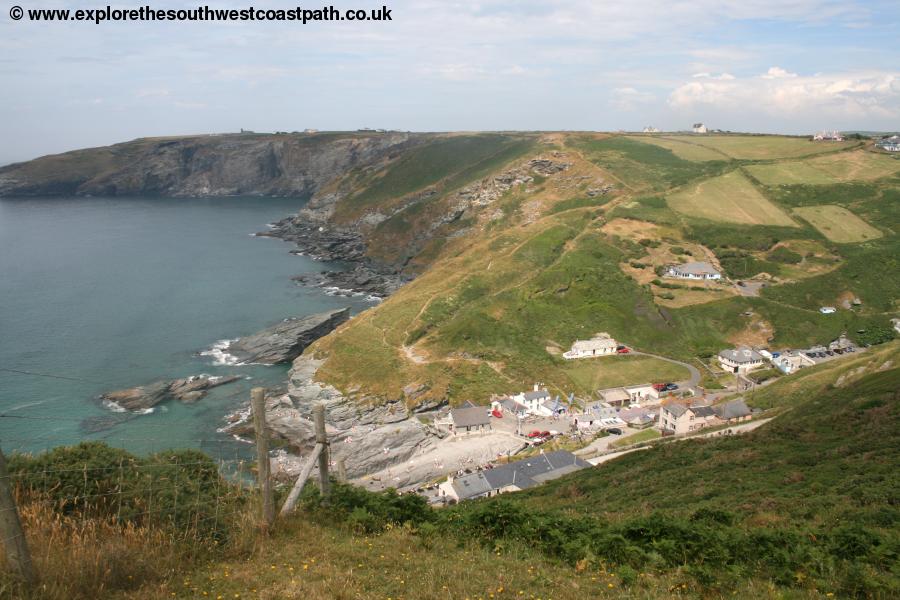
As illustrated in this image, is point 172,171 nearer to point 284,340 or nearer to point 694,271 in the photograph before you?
point 284,340

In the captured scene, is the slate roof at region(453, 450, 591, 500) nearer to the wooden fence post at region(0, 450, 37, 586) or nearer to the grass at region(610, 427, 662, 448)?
the grass at region(610, 427, 662, 448)

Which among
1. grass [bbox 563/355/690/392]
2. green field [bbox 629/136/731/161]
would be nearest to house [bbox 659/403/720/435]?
grass [bbox 563/355/690/392]

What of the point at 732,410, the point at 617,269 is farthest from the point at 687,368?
the point at 617,269

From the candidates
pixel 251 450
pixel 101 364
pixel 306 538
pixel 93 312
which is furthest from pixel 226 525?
pixel 93 312

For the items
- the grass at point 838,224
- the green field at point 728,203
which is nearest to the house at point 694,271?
the green field at point 728,203

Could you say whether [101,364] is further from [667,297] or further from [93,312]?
[667,297]

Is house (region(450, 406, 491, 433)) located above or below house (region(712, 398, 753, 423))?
below
